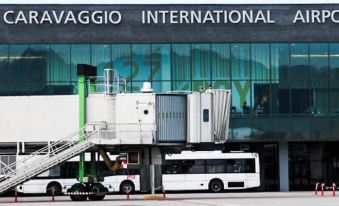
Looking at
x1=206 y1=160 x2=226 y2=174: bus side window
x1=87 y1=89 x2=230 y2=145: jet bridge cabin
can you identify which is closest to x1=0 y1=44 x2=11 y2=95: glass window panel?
x1=206 y1=160 x2=226 y2=174: bus side window

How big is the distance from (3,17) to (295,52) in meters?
24.9

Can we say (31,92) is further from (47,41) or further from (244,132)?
(244,132)

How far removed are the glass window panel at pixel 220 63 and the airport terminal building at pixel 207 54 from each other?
0.09 m

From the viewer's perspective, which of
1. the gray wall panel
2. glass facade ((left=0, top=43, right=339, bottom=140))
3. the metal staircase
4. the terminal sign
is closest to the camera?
the metal staircase

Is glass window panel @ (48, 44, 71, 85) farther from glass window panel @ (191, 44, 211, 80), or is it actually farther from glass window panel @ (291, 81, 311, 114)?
glass window panel @ (291, 81, 311, 114)

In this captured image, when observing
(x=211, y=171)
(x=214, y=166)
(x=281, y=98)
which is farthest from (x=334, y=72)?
(x=211, y=171)

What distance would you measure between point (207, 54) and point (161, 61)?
401 centimetres

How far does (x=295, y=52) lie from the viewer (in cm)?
7344

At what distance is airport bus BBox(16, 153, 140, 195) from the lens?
68.8 m

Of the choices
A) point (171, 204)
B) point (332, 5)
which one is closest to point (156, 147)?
point (171, 204)

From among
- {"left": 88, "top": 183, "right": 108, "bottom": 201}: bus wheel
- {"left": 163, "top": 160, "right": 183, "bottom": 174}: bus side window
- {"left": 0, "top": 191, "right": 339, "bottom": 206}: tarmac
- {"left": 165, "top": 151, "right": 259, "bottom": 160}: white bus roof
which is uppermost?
{"left": 165, "top": 151, "right": 259, "bottom": 160}: white bus roof

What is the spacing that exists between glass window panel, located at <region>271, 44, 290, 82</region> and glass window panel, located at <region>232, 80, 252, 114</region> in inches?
95.7

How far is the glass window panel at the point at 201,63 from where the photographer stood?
73625mm

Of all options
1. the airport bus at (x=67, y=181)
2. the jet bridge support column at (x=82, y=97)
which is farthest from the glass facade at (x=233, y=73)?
the jet bridge support column at (x=82, y=97)
